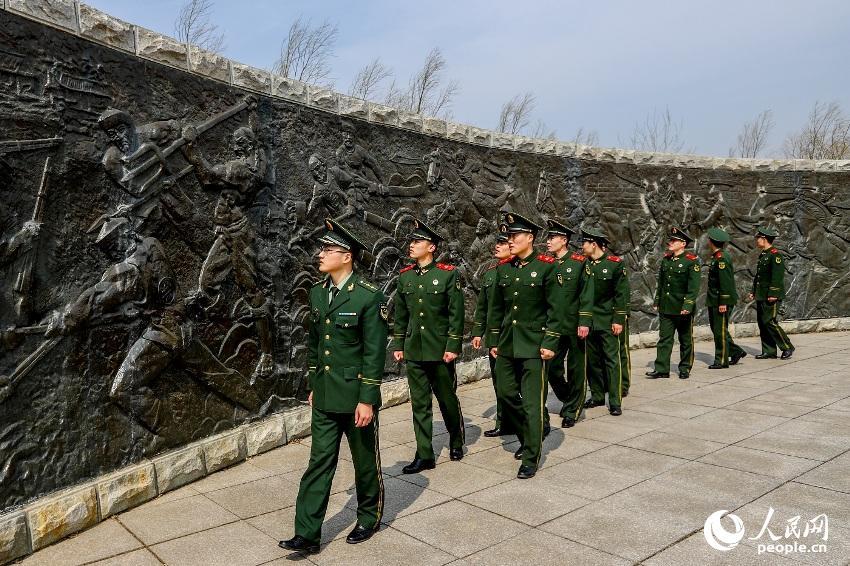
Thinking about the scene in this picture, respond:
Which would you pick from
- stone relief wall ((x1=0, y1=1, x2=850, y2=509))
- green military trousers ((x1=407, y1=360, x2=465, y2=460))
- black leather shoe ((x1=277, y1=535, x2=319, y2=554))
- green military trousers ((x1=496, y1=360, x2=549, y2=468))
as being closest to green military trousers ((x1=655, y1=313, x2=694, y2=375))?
stone relief wall ((x1=0, y1=1, x2=850, y2=509))

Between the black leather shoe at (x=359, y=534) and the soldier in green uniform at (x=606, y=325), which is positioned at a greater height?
the soldier in green uniform at (x=606, y=325)

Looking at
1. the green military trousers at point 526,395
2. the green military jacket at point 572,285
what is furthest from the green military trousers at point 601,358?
the green military trousers at point 526,395

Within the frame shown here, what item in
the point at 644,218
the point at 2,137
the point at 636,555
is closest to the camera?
the point at 636,555

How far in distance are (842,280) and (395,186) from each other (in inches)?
410

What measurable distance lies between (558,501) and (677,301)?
511 centimetres

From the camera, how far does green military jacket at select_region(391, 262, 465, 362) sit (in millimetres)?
5426

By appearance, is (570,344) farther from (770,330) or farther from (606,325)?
(770,330)

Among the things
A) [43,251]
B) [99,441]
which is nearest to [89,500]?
[99,441]

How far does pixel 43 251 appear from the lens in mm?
4023

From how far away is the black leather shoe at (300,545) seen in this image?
3.65m

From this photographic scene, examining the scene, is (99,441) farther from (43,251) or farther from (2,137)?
(2,137)

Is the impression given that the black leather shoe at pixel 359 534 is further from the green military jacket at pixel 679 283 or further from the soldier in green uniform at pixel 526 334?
the green military jacket at pixel 679 283

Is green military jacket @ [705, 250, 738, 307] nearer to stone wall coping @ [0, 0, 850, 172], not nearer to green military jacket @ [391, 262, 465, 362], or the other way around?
stone wall coping @ [0, 0, 850, 172]

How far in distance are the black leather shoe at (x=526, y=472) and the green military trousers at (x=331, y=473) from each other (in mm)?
1395
